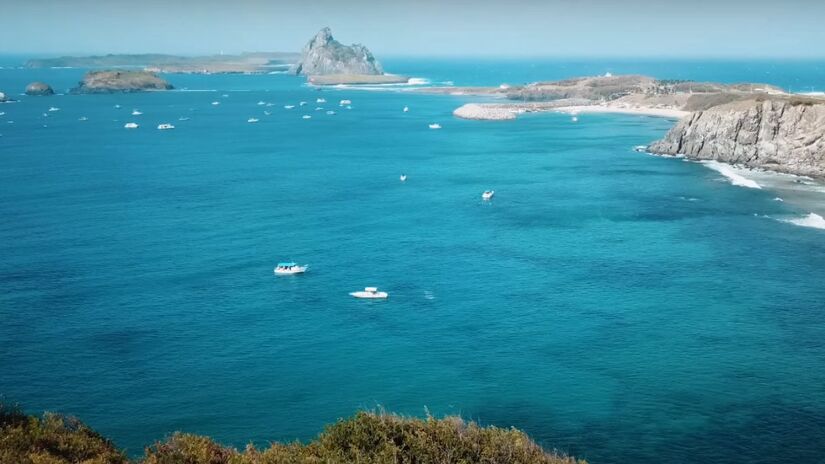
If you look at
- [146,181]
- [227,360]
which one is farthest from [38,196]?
[227,360]

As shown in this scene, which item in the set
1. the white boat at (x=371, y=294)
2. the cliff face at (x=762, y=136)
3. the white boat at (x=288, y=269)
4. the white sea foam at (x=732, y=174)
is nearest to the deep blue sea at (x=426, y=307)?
the white boat at (x=371, y=294)

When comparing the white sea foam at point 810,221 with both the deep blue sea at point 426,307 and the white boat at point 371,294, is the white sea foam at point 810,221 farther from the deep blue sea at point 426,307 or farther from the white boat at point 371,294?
the white boat at point 371,294

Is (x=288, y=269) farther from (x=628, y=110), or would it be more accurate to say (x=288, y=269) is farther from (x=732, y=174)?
(x=628, y=110)

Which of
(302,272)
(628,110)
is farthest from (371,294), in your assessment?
(628,110)

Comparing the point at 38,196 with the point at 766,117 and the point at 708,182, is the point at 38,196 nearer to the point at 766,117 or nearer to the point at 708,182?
the point at 708,182

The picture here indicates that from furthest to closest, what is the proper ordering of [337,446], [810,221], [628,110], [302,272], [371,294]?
1. [628,110]
2. [810,221]
3. [302,272]
4. [371,294]
5. [337,446]

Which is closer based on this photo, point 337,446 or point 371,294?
point 337,446

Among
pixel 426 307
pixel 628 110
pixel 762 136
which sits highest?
pixel 628 110
